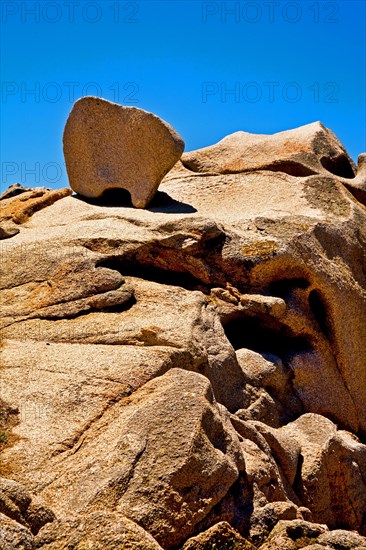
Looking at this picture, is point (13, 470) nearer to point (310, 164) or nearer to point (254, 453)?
point (254, 453)

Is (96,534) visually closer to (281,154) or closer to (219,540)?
(219,540)

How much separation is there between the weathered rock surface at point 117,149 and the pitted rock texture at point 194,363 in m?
0.47

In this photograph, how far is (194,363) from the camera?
9.89 meters

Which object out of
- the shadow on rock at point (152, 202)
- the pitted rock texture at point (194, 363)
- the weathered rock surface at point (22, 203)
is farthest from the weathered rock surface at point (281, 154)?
the weathered rock surface at point (22, 203)

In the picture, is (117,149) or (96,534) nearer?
(96,534)

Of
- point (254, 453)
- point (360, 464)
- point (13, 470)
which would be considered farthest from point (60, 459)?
point (360, 464)

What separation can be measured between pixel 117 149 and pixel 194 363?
6.42 metres

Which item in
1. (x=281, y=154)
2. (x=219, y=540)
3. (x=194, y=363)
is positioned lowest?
(x=219, y=540)

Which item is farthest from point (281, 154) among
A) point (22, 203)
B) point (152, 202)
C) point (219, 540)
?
point (219, 540)

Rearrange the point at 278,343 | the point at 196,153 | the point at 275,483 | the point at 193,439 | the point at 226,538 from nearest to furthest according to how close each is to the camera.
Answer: the point at 226,538 < the point at 193,439 < the point at 275,483 < the point at 278,343 < the point at 196,153

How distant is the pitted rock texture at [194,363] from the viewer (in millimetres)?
7320

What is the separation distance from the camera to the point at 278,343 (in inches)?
508

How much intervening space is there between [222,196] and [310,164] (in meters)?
1.89

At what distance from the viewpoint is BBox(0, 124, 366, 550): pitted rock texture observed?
732 cm
